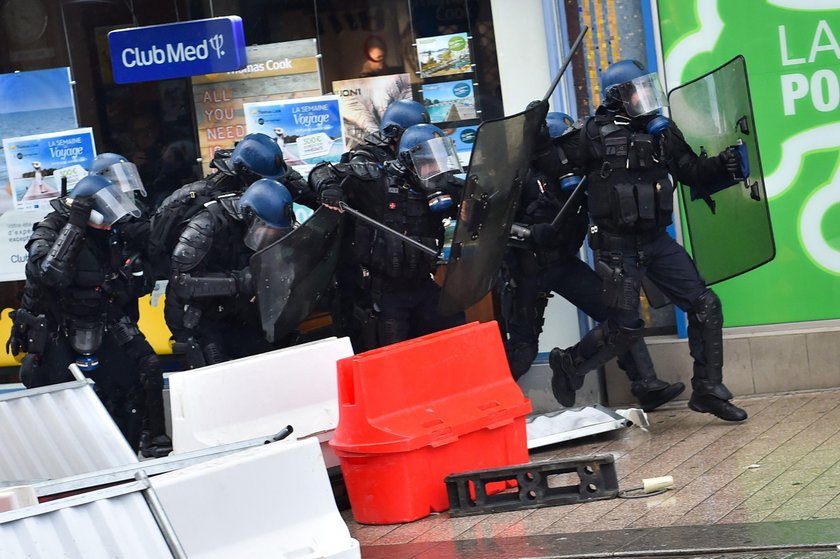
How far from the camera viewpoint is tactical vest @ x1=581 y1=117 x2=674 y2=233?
7.08 meters

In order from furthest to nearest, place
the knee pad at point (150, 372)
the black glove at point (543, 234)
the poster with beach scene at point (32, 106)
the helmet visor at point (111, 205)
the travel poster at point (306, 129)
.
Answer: the poster with beach scene at point (32, 106), the travel poster at point (306, 129), the knee pad at point (150, 372), the helmet visor at point (111, 205), the black glove at point (543, 234)

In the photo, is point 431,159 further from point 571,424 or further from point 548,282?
point 571,424

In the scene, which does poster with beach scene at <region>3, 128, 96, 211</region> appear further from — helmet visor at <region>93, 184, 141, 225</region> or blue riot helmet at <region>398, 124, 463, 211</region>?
blue riot helmet at <region>398, 124, 463, 211</region>

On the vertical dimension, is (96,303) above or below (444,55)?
below

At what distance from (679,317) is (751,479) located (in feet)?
7.57

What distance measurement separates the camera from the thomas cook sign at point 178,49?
8797mm

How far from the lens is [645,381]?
7.75m

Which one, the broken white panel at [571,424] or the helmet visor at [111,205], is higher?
the helmet visor at [111,205]

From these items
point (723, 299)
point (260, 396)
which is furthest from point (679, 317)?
point (260, 396)

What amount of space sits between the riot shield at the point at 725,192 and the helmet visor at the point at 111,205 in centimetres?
324

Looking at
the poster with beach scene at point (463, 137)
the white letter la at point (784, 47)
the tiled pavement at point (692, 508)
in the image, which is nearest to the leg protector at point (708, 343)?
the tiled pavement at point (692, 508)

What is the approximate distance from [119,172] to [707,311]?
368cm

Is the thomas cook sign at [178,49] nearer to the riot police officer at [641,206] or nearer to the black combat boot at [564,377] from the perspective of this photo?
the riot police officer at [641,206]

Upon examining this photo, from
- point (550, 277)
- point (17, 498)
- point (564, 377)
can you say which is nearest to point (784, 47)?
point (550, 277)
